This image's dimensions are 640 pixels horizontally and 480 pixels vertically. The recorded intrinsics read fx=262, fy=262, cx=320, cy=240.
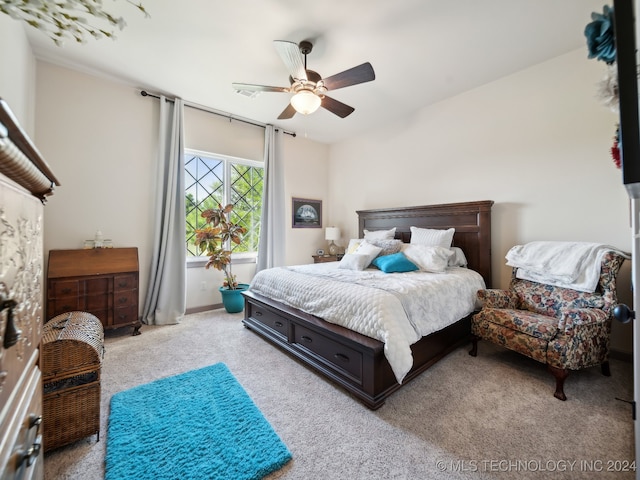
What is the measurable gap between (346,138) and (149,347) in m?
4.51

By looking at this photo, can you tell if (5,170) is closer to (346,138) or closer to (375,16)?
(375,16)

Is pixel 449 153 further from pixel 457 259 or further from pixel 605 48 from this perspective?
pixel 605 48

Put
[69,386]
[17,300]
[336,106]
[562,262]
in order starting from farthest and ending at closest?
[336,106], [562,262], [69,386], [17,300]

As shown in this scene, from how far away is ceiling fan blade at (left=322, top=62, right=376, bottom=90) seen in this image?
2.20m

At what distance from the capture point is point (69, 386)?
144cm

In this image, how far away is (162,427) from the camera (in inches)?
63.4

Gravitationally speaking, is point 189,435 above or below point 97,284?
below

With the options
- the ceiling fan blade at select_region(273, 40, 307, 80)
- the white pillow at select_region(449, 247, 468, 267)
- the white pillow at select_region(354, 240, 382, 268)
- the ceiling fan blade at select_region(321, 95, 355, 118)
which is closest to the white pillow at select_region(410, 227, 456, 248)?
the white pillow at select_region(449, 247, 468, 267)

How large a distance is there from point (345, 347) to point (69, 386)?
65.7 inches

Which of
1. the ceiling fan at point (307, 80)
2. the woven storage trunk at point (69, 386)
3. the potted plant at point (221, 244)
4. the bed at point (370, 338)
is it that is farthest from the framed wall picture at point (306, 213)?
the woven storage trunk at point (69, 386)

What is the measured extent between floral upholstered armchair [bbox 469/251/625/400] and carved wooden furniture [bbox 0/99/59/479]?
9.01 feet

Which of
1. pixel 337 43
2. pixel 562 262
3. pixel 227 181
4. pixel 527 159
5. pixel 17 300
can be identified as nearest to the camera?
pixel 17 300

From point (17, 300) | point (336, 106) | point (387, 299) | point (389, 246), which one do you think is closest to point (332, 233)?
point (389, 246)

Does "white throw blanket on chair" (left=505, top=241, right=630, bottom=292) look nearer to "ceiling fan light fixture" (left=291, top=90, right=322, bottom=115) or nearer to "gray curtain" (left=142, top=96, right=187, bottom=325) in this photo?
"ceiling fan light fixture" (left=291, top=90, right=322, bottom=115)
